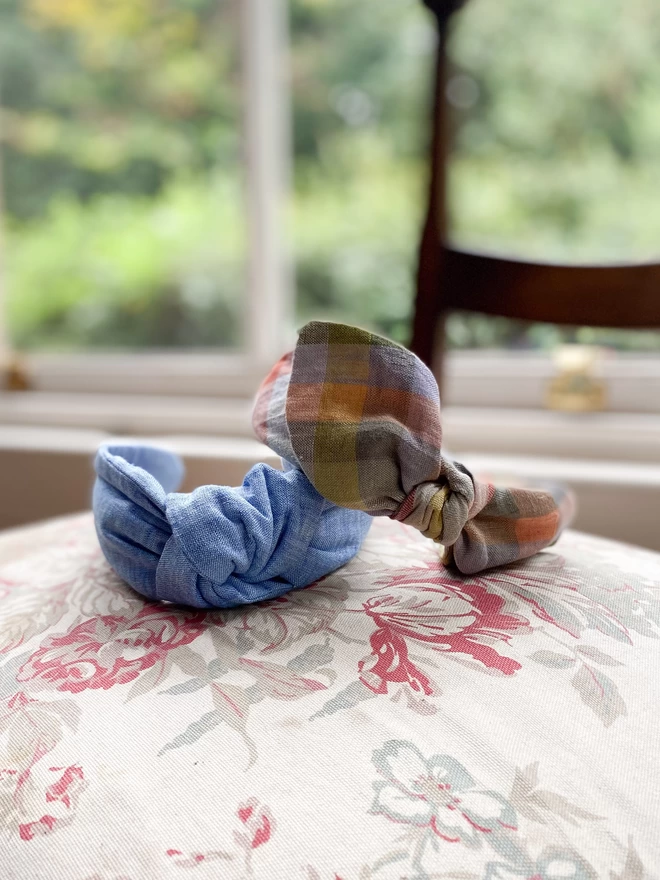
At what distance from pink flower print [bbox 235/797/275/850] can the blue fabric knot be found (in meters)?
0.14

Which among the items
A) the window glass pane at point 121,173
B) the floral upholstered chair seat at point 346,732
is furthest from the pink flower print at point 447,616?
the window glass pane at point 121,173

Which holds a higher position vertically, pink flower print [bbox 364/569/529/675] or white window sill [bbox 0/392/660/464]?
pink flower print [bbox 364/569/529/675]

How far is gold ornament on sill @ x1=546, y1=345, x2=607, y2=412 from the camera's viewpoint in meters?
1.21

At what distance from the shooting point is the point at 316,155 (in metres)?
1.40

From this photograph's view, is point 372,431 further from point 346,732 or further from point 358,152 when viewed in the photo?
point 358,152

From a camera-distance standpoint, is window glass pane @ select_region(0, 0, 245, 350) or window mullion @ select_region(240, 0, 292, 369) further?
window glass pane @ select_region(0, 0, 245, 350)

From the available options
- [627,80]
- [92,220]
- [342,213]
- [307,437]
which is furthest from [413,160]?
[307,437]

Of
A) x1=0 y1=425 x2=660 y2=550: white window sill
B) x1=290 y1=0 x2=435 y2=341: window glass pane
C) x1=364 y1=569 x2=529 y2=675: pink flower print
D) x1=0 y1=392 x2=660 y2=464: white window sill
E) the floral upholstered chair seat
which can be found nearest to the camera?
the floral upholstered chair seat

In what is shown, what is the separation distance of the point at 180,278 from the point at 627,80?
2.94ft

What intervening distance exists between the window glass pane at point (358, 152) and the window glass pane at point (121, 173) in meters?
0.13

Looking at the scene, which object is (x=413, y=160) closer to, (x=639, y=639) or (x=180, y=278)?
(x=180, y=278)

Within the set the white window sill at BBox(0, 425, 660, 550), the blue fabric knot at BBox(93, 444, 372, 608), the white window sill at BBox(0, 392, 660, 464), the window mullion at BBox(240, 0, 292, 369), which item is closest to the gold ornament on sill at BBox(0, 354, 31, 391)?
the white window sill at BBox(0, 392, 660, 464)

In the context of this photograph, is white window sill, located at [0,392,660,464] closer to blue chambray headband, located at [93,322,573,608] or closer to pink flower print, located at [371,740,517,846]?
blue chambray headband, located at [93,322,573,608]

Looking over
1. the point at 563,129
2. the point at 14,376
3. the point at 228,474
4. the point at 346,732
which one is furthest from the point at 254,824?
the point at 14,376
